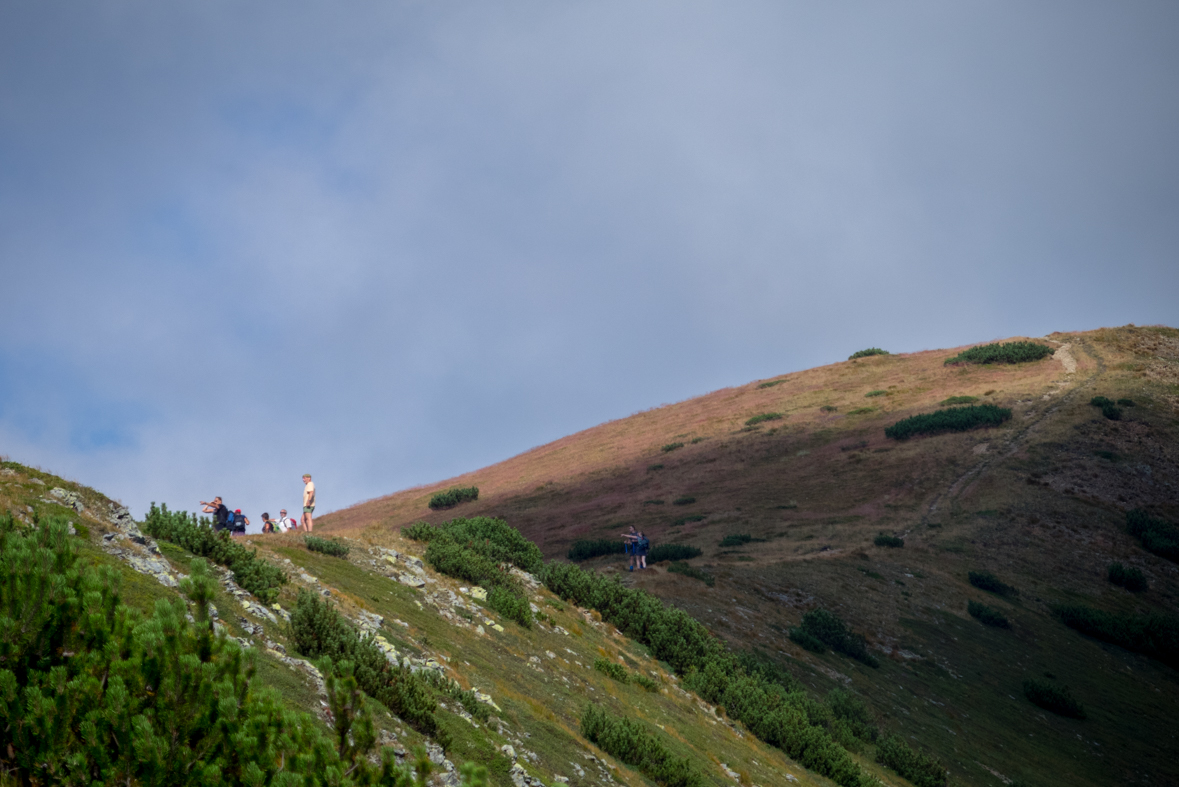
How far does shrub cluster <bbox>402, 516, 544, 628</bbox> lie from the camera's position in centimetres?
1396

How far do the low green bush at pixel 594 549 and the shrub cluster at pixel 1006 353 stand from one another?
38.1m

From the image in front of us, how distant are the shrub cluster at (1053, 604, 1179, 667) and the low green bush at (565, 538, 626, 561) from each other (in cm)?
1649

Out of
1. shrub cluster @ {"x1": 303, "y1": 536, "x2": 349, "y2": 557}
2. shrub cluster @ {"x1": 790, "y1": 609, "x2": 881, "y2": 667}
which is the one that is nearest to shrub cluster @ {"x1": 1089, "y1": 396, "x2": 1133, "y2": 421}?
shrub cluster @ {"x1": 790, "y1": 609, "x2": 881, "y2": 667}

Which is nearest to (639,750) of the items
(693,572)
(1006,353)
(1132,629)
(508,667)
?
(508,667)

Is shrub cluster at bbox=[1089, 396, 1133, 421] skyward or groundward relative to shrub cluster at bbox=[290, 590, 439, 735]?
skyward

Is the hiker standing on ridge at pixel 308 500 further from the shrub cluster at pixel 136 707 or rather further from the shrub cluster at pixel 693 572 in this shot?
the shrub cluster at pixel 136 707

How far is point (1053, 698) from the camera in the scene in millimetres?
21844

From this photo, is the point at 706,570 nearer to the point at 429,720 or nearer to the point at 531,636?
the point at 531,636

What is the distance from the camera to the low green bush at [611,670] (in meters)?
13.8

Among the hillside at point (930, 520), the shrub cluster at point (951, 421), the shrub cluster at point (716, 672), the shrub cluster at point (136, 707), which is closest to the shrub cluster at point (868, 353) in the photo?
the hillside at point (930, 520)

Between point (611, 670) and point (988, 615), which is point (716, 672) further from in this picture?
point (988, 615)

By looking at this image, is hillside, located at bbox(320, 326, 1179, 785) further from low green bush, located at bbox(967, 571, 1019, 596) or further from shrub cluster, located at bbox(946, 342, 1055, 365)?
shrub cluster, located at bbox(946, 342, 1055, 365)

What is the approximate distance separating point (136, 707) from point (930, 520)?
35.2 meters

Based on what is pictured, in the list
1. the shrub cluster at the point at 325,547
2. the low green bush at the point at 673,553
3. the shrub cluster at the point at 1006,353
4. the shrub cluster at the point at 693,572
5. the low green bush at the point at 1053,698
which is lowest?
the low green bush at the point at 1053,698
